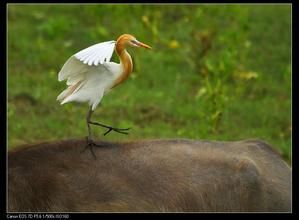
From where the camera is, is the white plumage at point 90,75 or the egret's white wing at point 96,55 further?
the white plumage at point 90,75

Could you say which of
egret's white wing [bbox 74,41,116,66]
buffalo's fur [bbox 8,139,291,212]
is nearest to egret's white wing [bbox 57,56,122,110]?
egret's white wing [bbox 74,41,116,66]

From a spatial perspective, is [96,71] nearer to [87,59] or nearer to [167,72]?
[87,59]

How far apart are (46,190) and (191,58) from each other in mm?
6041

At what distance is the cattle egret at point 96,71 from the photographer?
5.70 meters

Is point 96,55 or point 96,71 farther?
point 96,71

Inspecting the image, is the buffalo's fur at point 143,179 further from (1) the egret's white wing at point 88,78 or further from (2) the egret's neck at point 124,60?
(2) the egret's neck at point 124,60

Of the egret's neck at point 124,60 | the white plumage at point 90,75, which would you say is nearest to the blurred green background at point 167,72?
the white plumage at point 90,75

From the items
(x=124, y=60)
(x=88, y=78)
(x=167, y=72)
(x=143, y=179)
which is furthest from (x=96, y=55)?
(x=167, y=72)

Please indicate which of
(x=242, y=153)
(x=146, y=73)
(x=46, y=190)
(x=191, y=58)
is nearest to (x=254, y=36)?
(x=191, y=58)

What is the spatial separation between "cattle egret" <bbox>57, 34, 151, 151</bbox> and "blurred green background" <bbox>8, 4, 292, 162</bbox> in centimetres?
297

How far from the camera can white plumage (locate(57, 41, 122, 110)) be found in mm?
5723

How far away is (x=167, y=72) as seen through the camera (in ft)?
37.2

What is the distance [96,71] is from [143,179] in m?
0.97

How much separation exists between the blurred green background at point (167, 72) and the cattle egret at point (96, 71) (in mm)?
2968
